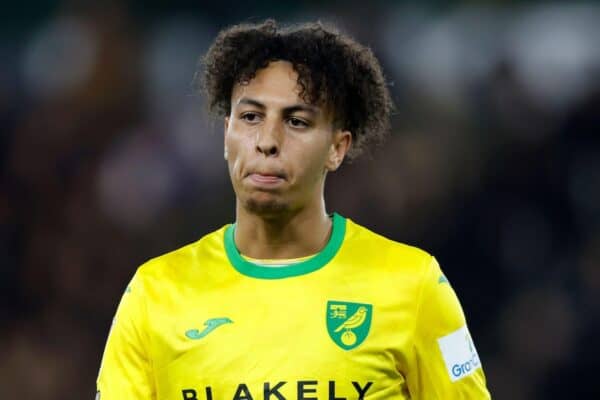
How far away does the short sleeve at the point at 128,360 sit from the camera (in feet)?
12.2

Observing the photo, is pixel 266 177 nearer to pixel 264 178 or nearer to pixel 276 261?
pixel 264 178

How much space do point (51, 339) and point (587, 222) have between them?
298 centimetres

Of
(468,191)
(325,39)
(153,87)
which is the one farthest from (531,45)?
(325,39)

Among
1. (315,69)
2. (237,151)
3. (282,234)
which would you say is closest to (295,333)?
(282,234)

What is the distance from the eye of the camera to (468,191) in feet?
22.8

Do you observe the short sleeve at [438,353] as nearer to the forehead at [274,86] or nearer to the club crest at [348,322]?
the club crest at [348,322]

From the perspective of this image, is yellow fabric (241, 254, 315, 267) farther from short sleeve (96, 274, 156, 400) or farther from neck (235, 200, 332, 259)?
short sleeve (96, 274, 156, 400)

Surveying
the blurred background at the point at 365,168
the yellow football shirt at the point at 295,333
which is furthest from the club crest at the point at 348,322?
the blurred background at the point at 365,168

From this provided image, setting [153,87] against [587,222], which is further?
[153,87]

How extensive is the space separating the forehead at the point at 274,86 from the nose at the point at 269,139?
0.08 meters

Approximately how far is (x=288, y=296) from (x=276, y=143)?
0.46 m

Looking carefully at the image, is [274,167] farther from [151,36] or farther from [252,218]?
[151,36]

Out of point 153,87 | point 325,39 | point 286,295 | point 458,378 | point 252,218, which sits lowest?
point 458,378

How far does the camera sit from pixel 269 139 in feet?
12.1
